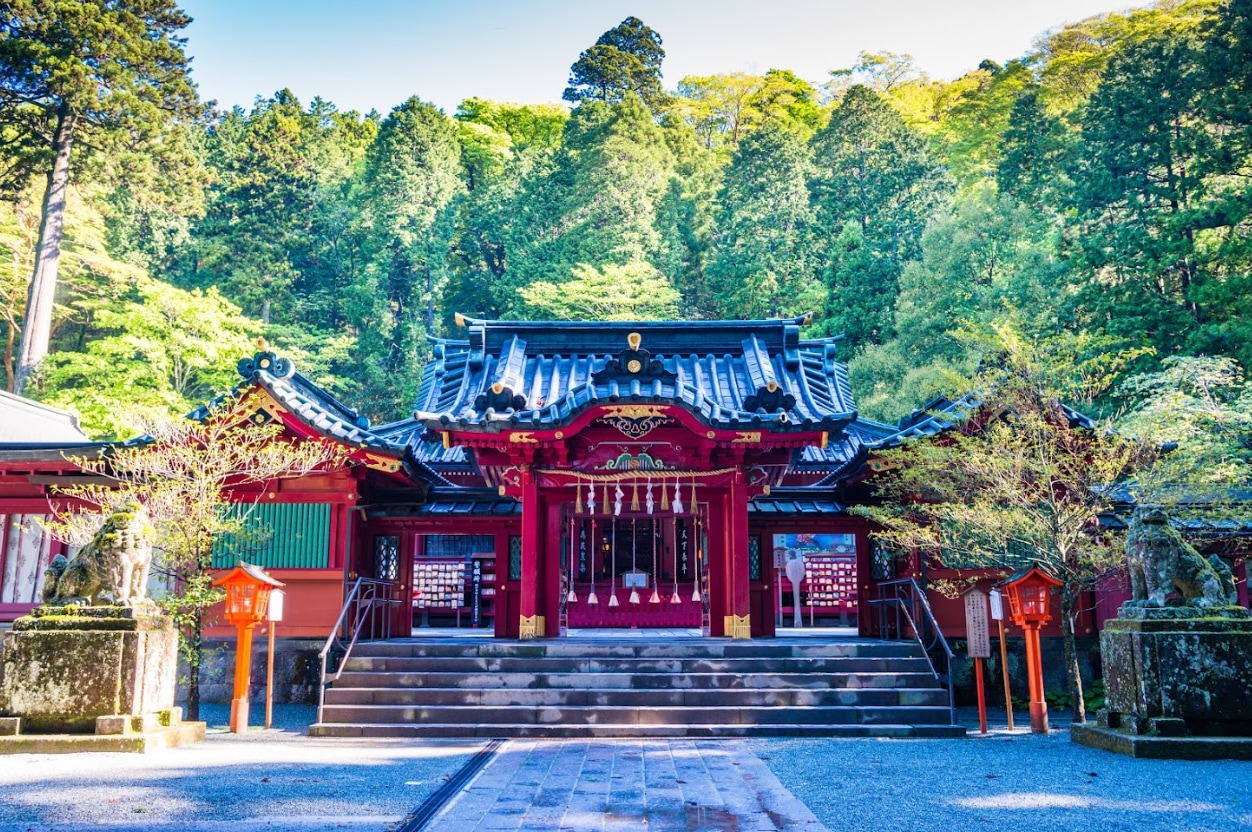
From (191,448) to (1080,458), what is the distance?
11.6 meters

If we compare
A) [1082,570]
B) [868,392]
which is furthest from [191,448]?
[868,392]

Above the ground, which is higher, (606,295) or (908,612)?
(606,295)

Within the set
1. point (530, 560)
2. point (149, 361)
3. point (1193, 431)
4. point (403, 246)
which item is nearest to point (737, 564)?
point (530, 560)

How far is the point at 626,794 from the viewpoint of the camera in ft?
23.2

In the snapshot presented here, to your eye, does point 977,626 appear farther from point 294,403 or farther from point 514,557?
point 294,403

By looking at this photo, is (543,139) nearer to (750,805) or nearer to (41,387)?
(41,387)

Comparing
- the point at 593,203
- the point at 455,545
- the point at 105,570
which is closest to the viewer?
the point at 105,570

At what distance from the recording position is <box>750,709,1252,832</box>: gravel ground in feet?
20.1

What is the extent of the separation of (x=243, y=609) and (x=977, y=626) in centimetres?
905

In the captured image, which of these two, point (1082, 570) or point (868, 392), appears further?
point (868, 392)

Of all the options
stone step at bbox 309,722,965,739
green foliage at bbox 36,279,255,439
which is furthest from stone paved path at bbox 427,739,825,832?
green foliage at bbox 36,279,255,439

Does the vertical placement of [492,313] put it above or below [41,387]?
above

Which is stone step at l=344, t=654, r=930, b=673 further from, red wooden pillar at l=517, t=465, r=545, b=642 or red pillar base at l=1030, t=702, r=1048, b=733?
red pillar base at l=1030, t=702, r=1048, b=733

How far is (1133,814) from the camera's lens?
245 inches
